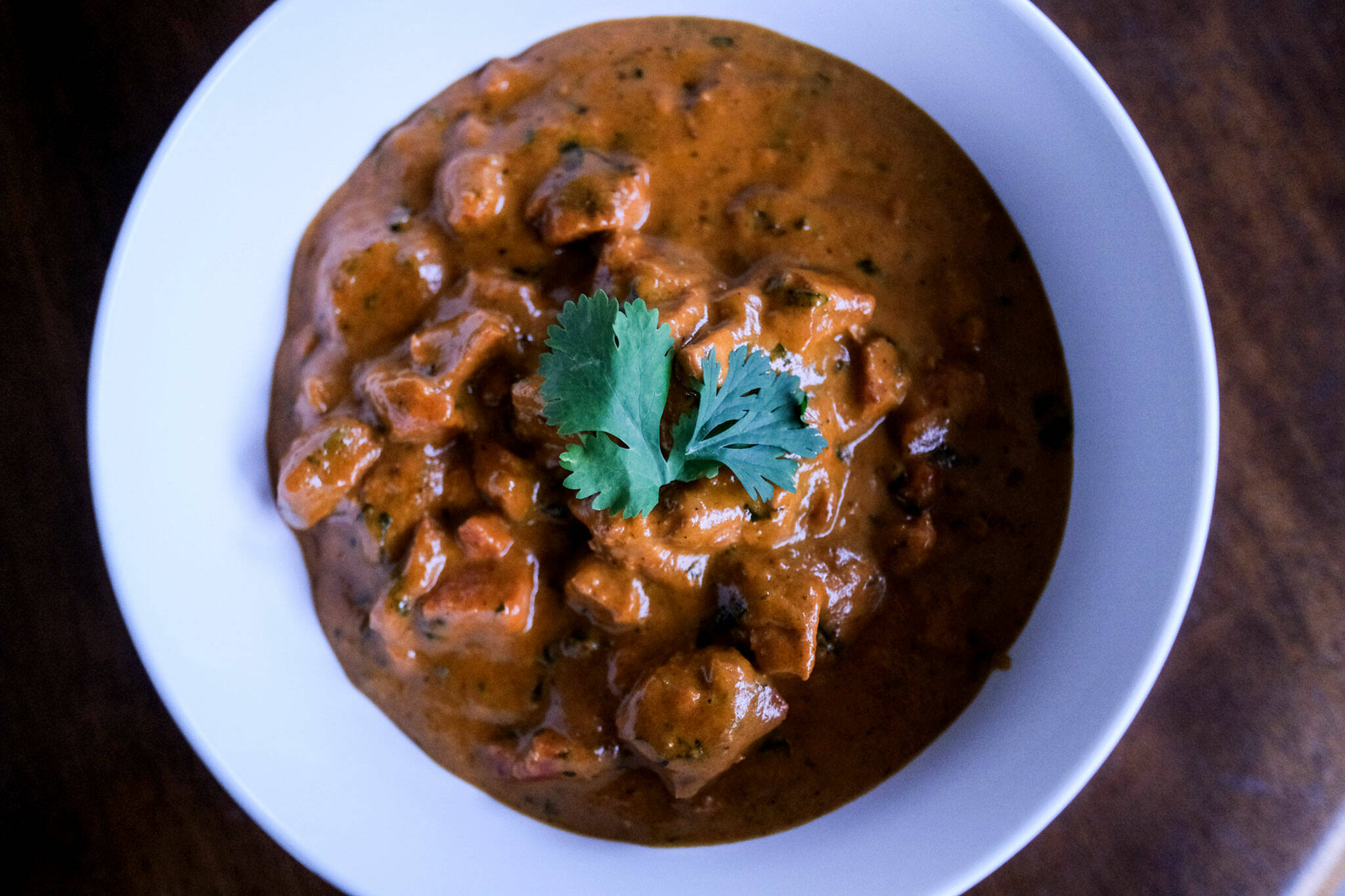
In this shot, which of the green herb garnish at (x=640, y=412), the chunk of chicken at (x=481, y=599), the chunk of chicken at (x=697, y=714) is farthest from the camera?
the chunk of chicken at (x=481, y=599)

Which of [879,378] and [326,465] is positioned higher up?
[879,378]

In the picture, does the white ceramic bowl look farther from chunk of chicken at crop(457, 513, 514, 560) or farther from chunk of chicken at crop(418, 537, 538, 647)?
chunk of chicken at crop(457, 513, 514, 560)

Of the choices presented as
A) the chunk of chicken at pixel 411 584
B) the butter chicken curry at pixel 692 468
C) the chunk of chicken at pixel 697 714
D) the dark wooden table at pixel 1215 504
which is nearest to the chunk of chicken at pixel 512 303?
the butter chicken curry at pixel 692 468

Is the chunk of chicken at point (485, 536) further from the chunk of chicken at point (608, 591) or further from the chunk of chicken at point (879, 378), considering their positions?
the chunk of chicken at point (879, 378)

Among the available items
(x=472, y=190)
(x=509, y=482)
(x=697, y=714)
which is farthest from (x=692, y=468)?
(x=472, y=190)

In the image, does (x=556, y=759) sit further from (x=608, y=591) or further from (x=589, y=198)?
(x=589, y=198)

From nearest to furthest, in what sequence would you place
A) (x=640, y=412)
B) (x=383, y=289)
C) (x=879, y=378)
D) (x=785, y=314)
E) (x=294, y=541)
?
(x=640, y=412) < (x=785, y=314) < (x=879, y=378) < (x=383, y=289) < (x=294, y=541)

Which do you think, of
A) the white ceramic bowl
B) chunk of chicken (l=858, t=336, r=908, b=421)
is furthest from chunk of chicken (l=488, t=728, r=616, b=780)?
chunk of chicken (l=858, t=336, r=908, b=421)
